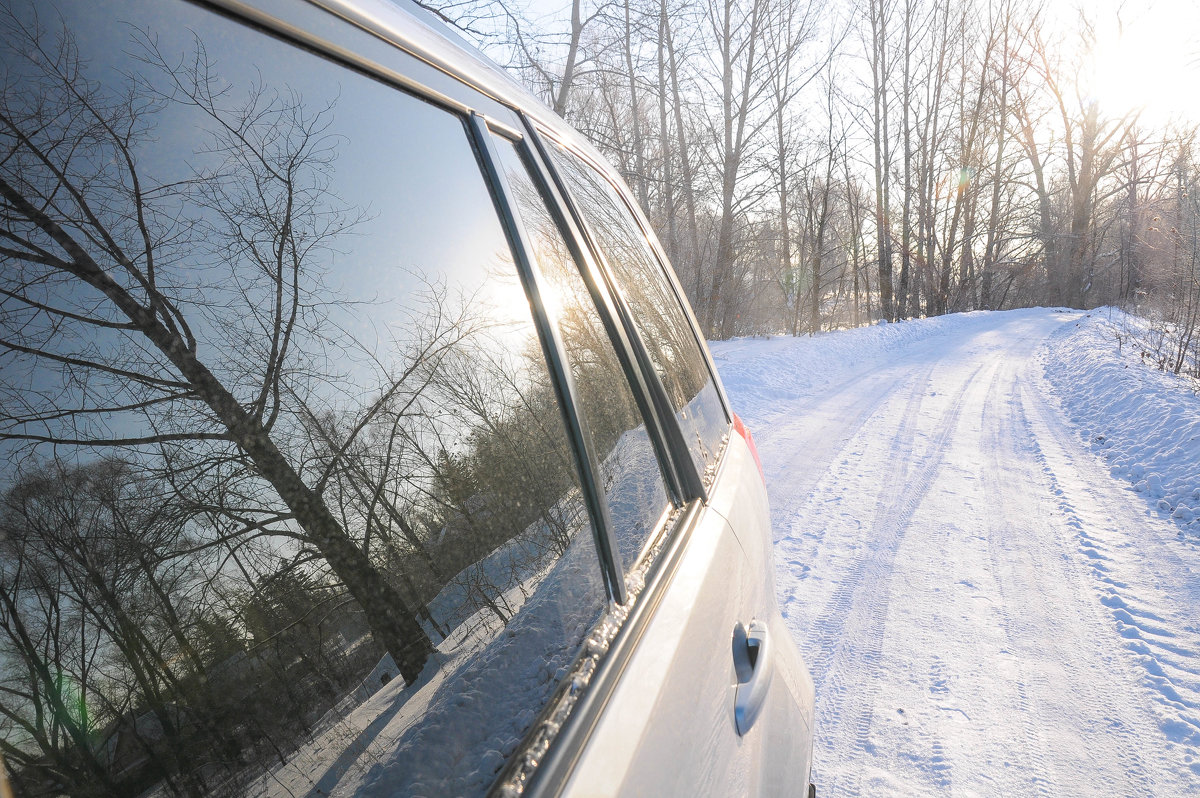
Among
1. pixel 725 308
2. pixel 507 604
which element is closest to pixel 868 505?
pixel 507 604

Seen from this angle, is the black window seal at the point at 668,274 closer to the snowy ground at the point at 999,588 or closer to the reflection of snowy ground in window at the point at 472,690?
the reflection of snowy ground in window at the point at 472,690

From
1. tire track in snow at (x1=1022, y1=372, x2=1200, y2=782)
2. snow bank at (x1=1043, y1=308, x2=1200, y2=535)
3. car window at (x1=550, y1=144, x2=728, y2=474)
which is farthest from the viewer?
snow bank at (x1=1043, y1=308, x2=1200, y2=535)

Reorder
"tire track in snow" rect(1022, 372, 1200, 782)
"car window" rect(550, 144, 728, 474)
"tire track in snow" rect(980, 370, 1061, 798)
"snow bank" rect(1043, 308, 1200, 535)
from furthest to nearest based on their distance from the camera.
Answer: "snow bank" rect(1043, 308, 1200, 535), "tire track in snow" rect(1022, 372, 1200, 782), "tire track in snow" rect(980, 370, 1061, 798), "car window" rect(550, 144, 728, 474)

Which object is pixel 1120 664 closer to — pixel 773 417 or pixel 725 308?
pixel 773 417

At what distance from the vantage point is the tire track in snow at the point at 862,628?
97.6 inches

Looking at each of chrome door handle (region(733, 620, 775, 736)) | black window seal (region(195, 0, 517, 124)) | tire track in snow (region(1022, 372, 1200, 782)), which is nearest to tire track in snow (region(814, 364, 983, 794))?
tire track in snow (region(1022, 372, 1200, 782))

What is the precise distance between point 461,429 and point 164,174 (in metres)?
0.46

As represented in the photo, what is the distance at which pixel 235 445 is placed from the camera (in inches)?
23.7

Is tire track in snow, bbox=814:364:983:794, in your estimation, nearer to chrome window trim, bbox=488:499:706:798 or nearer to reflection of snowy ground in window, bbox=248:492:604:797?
chrome window trim, bbox=488:499:706:798

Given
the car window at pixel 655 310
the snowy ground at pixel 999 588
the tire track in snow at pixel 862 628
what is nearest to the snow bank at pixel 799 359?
the snowy ground at pixel 999 588

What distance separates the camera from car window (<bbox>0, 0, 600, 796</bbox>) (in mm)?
481

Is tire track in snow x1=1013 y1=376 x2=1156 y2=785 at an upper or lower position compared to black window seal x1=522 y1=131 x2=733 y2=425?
lower

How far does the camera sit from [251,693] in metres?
0.57

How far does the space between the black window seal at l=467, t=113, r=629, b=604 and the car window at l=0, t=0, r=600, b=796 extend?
0.57 ft
